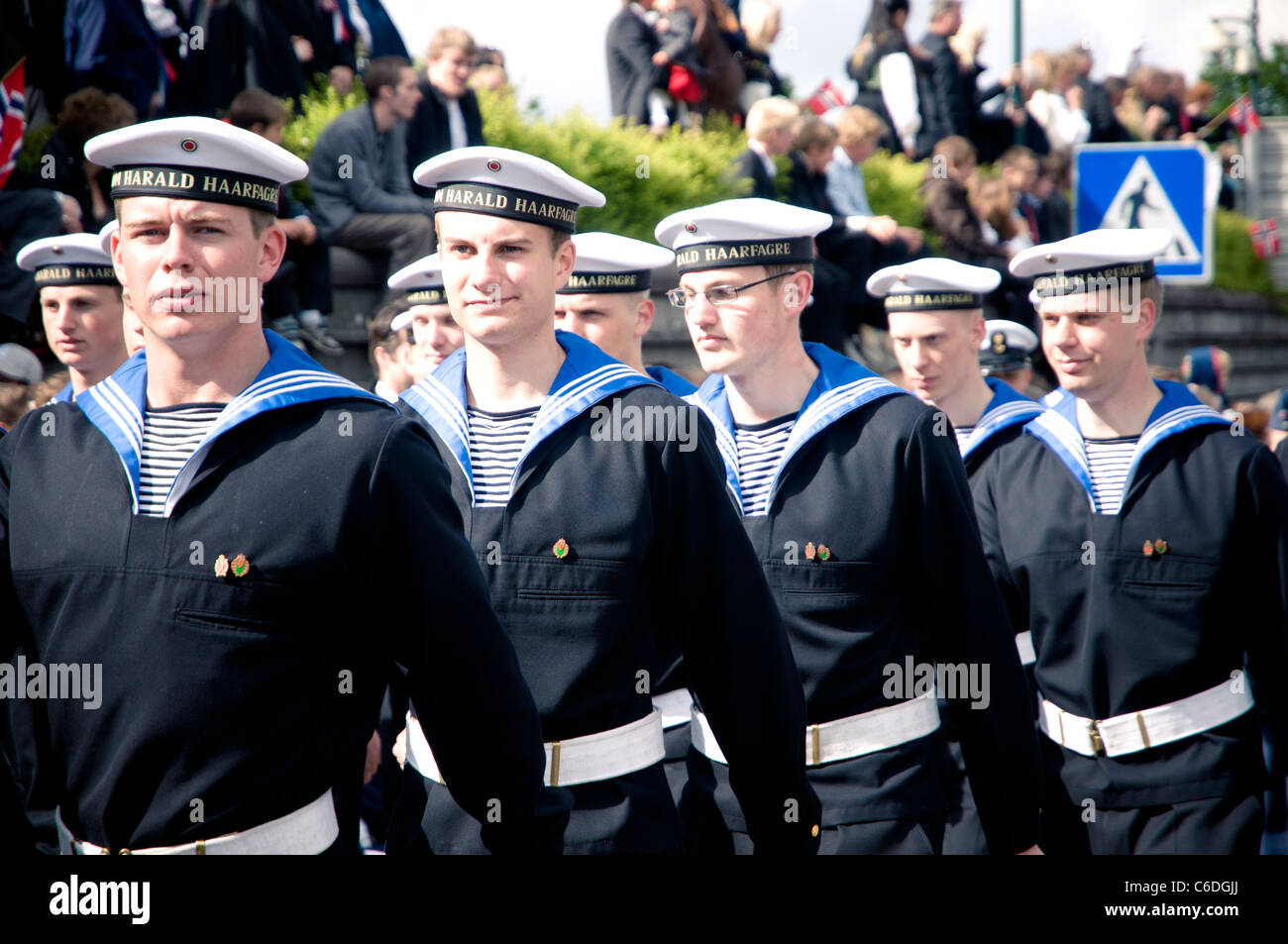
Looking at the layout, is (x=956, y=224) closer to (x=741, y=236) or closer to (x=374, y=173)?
(x=374, y=173)

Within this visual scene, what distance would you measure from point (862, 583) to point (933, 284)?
2871mm

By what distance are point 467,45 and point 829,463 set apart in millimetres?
6409

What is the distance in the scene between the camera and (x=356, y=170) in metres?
9.81

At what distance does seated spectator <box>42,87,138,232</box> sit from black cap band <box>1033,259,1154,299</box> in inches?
194

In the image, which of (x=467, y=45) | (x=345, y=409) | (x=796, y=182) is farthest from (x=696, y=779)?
(x=796, y=182)

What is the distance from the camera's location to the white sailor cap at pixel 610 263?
20.1ft

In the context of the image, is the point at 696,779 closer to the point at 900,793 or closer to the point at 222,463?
the point at 900,793

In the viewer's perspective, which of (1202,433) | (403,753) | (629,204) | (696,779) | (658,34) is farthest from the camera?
(658,34)

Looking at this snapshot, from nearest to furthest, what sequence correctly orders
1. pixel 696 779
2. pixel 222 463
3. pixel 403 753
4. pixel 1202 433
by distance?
pixel 222 463
pixel 403 753
pixel 696 779
pixel 1202 433

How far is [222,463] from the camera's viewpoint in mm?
3131

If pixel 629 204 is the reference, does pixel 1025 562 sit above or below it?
below

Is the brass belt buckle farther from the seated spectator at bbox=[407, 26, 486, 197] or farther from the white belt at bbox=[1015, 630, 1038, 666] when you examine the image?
the seated spectator at bbox=[407, 26, 486, 197]

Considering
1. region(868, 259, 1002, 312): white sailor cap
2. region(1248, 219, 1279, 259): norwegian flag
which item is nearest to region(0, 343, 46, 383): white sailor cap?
region(868, 259, 1002, 312): white sailor cap

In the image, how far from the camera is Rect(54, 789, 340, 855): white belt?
9.78ft
